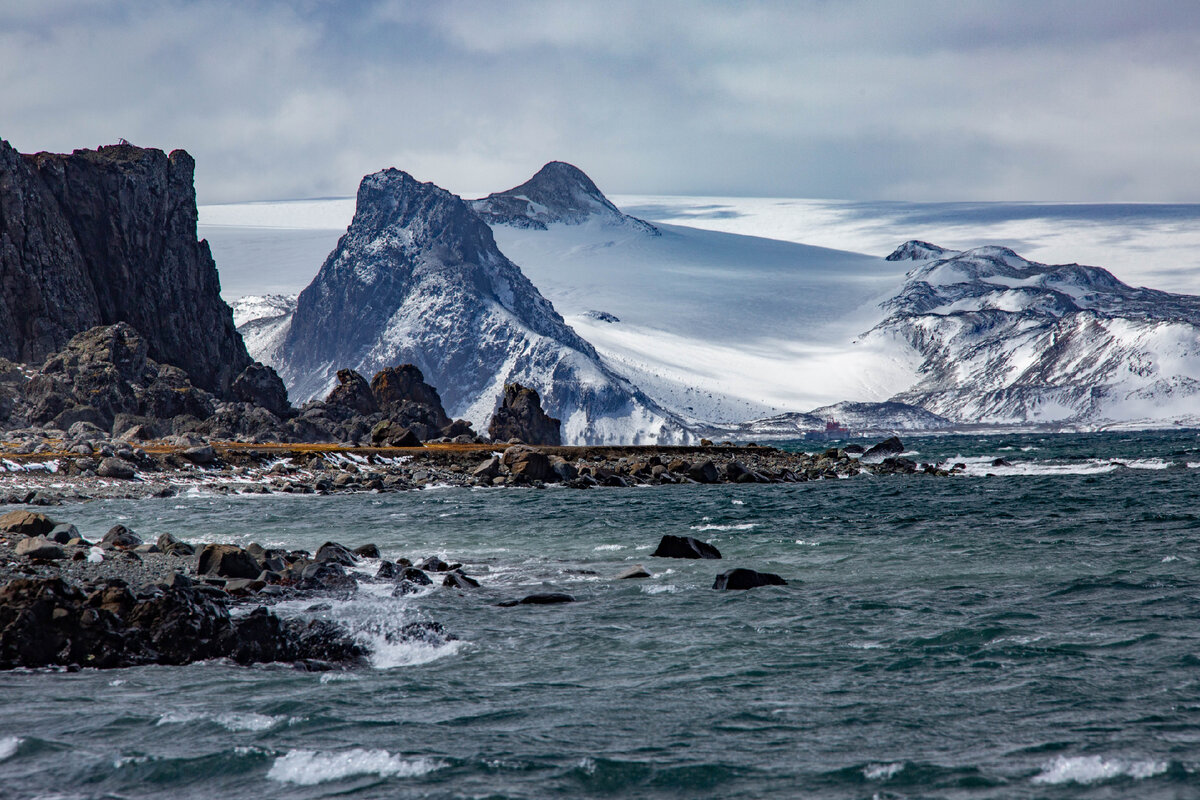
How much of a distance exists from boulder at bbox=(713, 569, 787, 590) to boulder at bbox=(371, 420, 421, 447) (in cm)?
8009

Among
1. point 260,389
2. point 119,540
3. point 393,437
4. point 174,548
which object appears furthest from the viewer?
point 260,389

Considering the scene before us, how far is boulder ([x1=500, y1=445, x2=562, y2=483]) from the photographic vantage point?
7956cm

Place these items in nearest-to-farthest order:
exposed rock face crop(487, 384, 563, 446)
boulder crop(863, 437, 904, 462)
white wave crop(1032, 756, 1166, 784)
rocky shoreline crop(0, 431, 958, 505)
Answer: white wave crop(1032, 756, 1166, 784) → rocky shoreline crop(0, 431, 958, 505) → boulder crop(863, 437, 904, 462) → exposed rock face crop(487, 384, 563, 446)

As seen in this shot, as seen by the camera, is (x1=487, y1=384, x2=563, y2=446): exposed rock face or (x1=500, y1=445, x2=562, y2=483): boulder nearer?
(x1=500, y1=445, x2=562, y2=483): boulder

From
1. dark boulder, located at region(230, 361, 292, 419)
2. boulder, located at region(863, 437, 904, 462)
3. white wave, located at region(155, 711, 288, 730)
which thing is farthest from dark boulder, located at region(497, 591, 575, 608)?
boulder, located at region(863, 437, 904, 462)

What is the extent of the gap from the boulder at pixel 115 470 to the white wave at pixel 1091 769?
199 ft

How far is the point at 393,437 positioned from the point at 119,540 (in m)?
77.6

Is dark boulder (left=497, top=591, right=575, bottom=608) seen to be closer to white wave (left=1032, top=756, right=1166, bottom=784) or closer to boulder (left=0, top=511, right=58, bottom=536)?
white wave (left=1032, top=756, right=1166, bottom=784)

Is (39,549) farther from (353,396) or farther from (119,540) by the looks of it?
(353,396)

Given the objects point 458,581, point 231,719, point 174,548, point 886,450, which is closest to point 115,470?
point 174,548

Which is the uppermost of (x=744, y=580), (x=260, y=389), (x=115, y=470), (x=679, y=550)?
(x=744, y=580)

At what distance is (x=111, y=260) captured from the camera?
449 ft

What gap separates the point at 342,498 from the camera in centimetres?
6216

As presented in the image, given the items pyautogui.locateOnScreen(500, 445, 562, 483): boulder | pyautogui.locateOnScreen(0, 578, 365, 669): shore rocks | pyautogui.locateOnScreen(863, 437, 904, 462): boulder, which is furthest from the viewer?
pyautogui.locateOnScreen(863, 437, 904, 462): boulder
